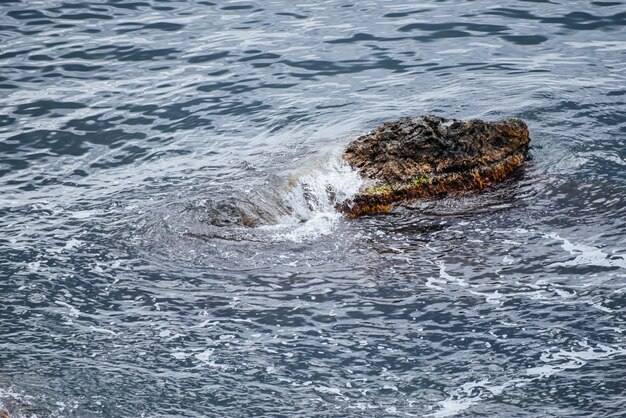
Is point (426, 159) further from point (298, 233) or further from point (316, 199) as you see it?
point (298, 233)

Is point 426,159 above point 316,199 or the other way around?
above

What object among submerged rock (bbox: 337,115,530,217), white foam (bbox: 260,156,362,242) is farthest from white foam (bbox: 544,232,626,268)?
white foam (bbox: 260,156,362,242)

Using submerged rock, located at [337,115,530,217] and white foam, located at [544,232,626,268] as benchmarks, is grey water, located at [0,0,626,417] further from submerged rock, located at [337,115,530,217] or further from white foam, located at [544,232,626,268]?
submerged rock, located at [337,115,530,217]

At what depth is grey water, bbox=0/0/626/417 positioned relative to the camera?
7.52m

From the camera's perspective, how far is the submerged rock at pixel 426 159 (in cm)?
1127

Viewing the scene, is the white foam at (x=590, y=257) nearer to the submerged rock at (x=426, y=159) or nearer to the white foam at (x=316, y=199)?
the submerged rock at (x=426, y=159)

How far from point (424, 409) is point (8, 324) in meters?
4.40

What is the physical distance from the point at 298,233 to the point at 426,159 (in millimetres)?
2345

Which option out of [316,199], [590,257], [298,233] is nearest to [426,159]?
[316,199]

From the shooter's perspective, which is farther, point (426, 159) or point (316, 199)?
point (426, 159)

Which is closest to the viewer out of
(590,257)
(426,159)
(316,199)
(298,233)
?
(590,257)

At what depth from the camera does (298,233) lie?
412 inches

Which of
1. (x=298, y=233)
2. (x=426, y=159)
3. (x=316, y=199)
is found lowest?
(x=298, y=233)

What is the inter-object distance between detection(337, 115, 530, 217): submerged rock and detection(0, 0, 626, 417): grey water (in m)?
0.31
